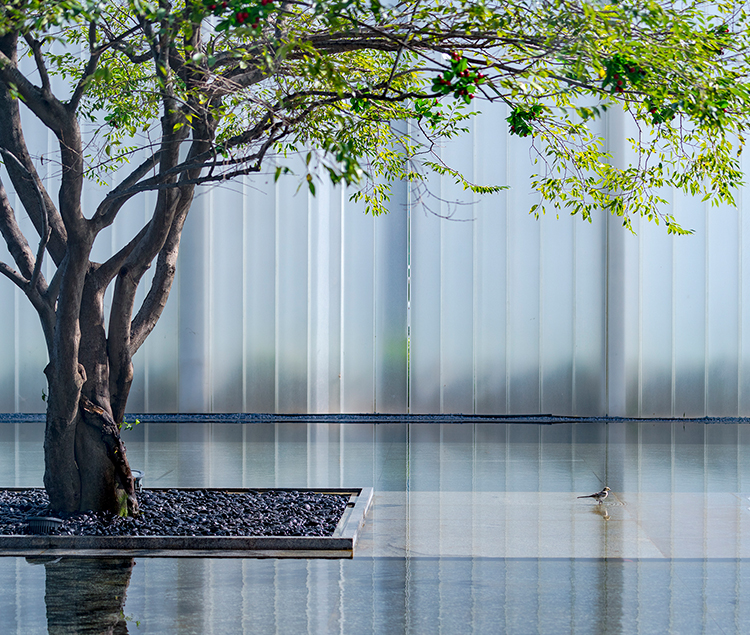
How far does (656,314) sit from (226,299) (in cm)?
702

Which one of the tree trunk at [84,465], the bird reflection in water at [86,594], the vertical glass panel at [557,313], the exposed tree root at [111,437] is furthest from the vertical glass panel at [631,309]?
the bird reflection in water at [86,594]

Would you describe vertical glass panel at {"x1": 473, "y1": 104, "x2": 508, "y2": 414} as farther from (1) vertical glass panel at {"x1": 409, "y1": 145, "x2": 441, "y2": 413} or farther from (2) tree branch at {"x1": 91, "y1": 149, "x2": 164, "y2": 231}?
(2) tree branch at {"x1": 91, "y1": 149, "x2": 164, "y2": 231}

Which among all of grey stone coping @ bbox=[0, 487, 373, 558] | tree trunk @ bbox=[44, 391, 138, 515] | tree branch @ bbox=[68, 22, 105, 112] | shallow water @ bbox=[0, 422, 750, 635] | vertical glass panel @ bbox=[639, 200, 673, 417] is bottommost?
shallow water @ bbox=[0, 422, 750, 635]

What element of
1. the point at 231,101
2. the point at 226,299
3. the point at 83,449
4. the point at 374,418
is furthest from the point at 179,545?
the point at 226,299

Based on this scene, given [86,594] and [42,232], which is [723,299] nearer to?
[42,232]

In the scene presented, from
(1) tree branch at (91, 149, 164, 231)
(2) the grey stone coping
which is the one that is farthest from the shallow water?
(1) tree branch at (91, 149, 164, 231)

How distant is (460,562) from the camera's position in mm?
5699

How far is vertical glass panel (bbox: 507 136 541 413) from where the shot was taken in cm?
1427

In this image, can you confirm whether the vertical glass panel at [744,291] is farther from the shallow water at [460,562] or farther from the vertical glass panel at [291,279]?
the vertical glass panel at [291,279]

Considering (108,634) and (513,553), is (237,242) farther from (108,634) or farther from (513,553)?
(108,634)

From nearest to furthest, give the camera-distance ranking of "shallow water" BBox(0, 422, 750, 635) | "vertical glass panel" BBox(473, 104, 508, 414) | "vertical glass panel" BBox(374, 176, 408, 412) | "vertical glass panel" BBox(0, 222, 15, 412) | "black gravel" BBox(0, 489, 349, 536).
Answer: "shallow water" BBox(0, 422, 750, 635) < "black gravel" BBox(0, 489, 349, 536) < "vertical glass panel" BBox(473, 104, 508, 414) < "vertical glass panel" BBox(374, 176, 408, 412) < "vertical glass panel" BBox(0, 222, 15, 412)

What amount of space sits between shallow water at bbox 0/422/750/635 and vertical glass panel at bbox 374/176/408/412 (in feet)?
12.2

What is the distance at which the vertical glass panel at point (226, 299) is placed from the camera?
14492mm

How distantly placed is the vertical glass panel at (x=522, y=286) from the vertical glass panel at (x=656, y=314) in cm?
173
